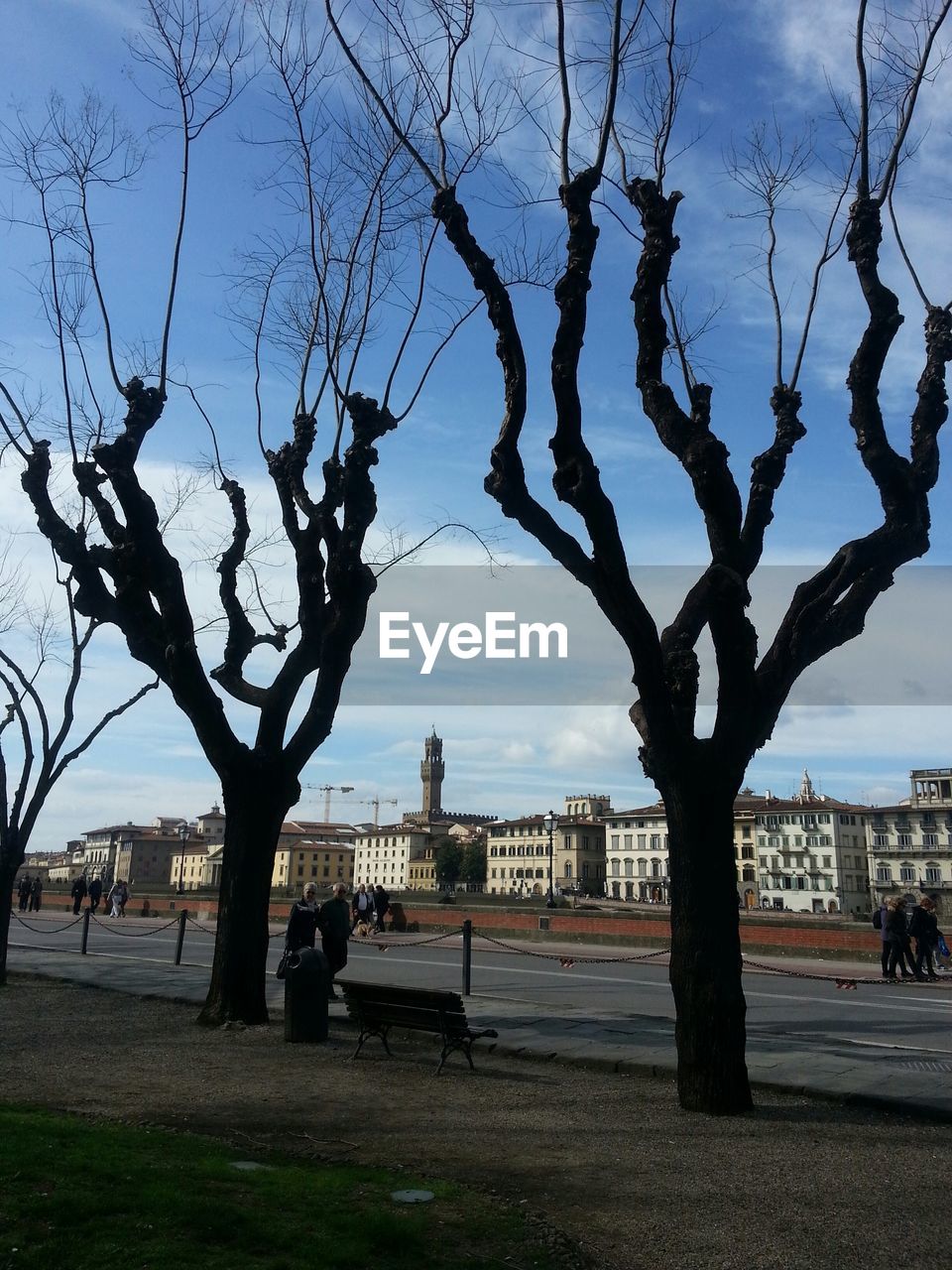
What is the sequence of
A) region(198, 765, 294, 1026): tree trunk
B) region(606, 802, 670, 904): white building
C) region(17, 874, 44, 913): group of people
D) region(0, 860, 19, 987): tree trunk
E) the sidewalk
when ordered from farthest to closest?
region(606, 802, 670, 904): white building → region(17, 874, 44, 913): group of people → region(0, 860, 19, 987): tree trunk → region(198, 765, 294, 1026): tree trunk → the sidewalk

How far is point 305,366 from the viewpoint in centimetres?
1322

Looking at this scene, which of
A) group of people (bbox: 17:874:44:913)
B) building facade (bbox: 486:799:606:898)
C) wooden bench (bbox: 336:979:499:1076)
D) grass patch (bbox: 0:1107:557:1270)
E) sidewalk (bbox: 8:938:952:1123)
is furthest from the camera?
building facade (bbox: 486:799:606:898)

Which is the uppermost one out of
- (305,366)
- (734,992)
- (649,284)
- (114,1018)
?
(305,366)

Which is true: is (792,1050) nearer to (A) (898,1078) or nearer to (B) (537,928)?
(A) (898,1078)

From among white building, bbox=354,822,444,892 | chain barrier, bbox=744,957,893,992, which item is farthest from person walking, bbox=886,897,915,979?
white building, bbox=354,822,444,892

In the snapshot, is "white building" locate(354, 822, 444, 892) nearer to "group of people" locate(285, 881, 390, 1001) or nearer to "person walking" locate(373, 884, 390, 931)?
"person walking" locate(373, 884, 390, 931)

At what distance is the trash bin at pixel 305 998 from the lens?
1042cm

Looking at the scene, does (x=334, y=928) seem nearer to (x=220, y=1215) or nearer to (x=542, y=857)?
(x=220, y=1215)

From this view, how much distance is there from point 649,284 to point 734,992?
5.35 m

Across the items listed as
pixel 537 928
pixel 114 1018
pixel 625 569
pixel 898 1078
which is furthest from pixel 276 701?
pixel 537 928

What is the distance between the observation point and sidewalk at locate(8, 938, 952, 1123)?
8.10 m

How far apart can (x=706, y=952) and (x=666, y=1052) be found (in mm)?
2921

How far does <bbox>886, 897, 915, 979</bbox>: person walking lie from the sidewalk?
7.08 ft

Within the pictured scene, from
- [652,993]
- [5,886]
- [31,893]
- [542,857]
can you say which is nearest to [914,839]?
[542,857]
